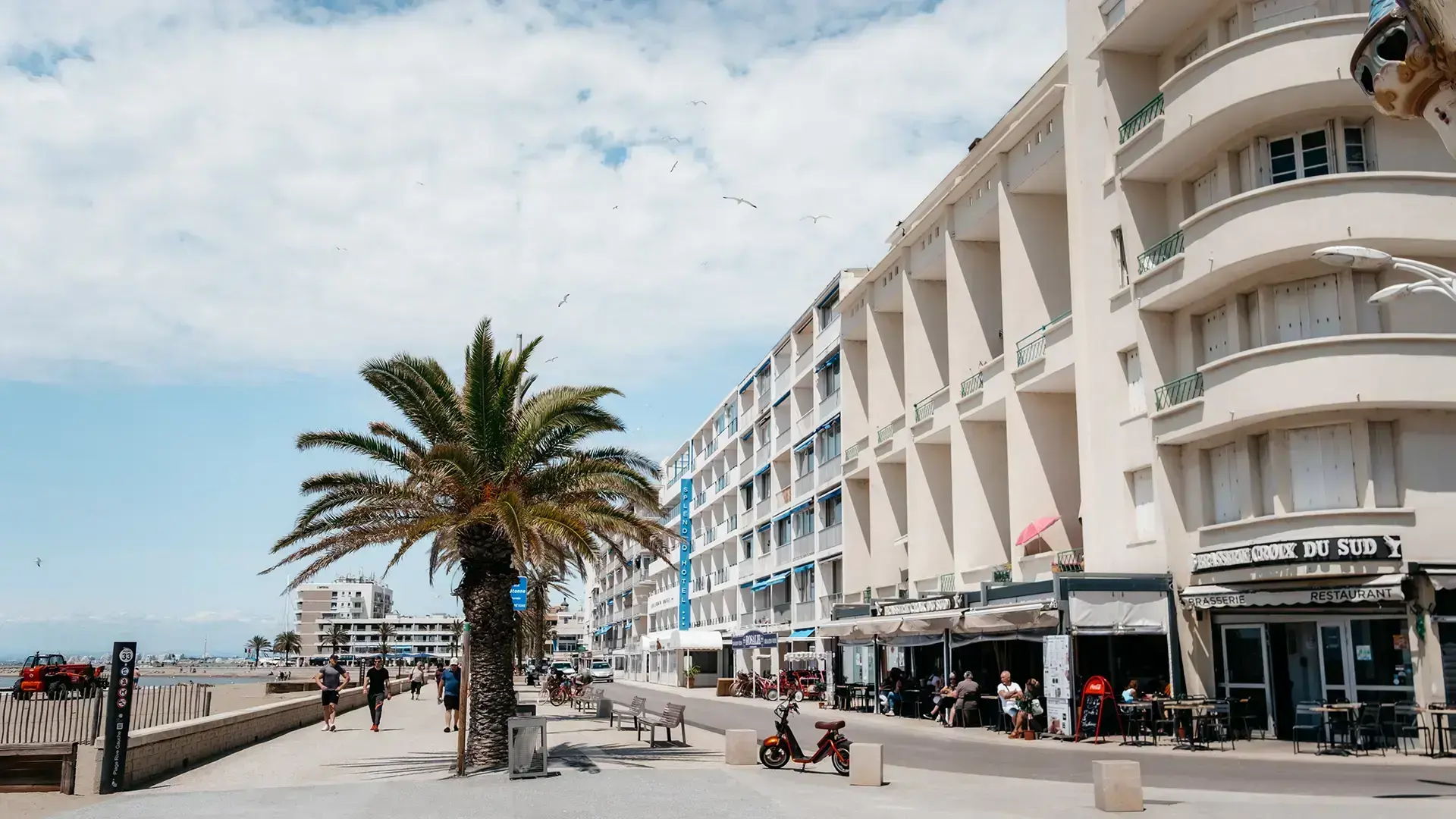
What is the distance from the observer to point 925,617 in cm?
2986

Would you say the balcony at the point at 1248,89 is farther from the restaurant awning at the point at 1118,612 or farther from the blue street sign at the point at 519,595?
the blue street sign at the point at 519,595

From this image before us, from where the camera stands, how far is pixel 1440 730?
64.4ft

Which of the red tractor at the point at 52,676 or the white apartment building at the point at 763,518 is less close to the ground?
the white apartment building at the point at 763,518

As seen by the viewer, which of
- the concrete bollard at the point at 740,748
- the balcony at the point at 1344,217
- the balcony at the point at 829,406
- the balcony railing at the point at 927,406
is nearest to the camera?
the concrete bollard at the point at 740,748

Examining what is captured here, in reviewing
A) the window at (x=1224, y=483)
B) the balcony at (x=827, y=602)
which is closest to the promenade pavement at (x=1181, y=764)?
the window at (x=1224, y=483)

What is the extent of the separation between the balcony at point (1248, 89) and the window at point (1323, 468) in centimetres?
606

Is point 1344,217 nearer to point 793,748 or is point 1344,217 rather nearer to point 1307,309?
point 1307,309

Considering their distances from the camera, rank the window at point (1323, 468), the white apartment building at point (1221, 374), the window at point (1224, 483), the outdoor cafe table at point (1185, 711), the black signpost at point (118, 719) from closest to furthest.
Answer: the black signpost at point (118, 719) → the outdoor cafe table at point (1185, 711) → the white apartment building at point (1221, 374) → the window at point (1323, 468) → the window at point (1224, 483)

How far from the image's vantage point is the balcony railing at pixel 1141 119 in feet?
84.8

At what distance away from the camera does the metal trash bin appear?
16.9 metres

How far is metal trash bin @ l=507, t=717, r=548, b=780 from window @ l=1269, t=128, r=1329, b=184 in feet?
56.5

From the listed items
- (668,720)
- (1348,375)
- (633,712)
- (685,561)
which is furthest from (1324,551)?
(685,561)

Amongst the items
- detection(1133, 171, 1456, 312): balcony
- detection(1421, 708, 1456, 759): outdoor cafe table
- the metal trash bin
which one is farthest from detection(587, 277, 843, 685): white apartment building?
detection(1421, 708, 1456, 759): outdoor cafe table

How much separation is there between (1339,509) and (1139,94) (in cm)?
1064
